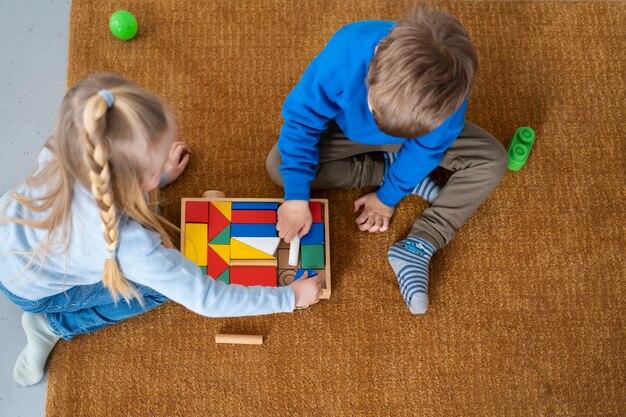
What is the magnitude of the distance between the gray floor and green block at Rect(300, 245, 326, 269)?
1.76ft

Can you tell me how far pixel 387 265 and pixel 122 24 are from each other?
73 centimetres

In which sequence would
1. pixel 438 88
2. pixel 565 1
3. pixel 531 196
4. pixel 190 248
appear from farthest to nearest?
pixel 565 1 → pixel 531 196 → pixel 190 248 → pixel 438 88

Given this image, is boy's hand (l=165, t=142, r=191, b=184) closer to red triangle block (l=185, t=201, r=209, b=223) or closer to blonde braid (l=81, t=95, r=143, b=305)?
red triangle block (l=185, t=201, r=209, b=223)

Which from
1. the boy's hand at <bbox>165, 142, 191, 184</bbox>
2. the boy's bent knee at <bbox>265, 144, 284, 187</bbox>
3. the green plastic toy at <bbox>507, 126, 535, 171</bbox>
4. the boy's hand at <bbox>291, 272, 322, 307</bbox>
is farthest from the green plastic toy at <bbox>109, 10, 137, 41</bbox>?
the green plastic toy at <bbox>507, 126, 535, 171</bbox>

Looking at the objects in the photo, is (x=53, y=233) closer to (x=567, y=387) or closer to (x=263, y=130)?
(x=263, y=130)

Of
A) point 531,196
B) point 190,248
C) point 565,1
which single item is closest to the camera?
point 190,248

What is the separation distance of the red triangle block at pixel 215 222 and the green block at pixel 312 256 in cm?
15

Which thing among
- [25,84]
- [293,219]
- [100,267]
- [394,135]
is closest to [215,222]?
[293,219]

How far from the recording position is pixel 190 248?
Result: 1041 millimetres

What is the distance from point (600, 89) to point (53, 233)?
3.76ft

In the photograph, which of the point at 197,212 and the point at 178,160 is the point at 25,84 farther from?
the point at 197,212

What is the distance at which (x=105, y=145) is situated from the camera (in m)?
0.62

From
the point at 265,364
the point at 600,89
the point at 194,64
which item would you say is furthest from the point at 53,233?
the point at 600,89

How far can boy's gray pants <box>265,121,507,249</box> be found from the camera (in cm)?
107
